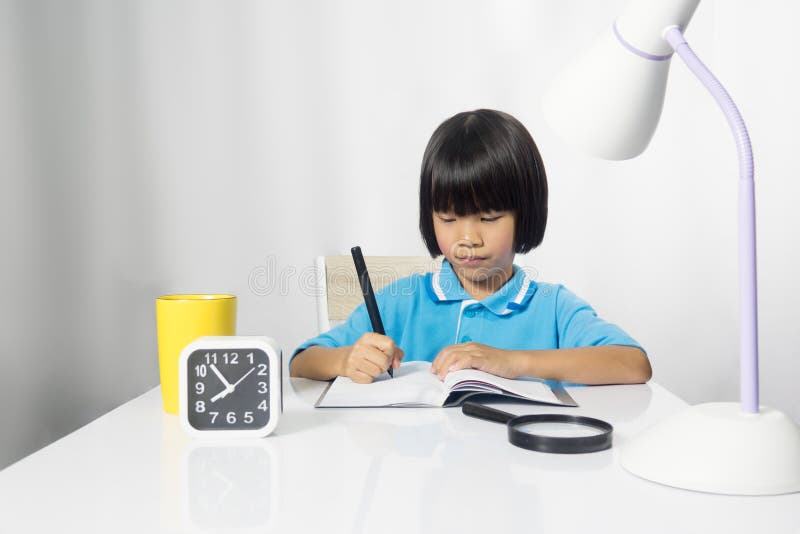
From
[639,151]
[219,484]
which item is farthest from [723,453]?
[219,484]

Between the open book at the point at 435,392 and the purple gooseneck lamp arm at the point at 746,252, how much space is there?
273 millimetres

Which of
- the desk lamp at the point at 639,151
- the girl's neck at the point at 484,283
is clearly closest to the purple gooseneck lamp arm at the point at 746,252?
the desk lamp at the point at 639,151

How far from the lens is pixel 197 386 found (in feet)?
2.27

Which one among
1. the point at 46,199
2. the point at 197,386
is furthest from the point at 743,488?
the point at 46,199

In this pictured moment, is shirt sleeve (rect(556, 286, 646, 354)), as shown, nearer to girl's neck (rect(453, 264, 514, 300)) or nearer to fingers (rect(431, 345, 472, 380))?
girl's neck (rect(453, 264, 514, 300))

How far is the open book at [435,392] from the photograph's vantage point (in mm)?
801

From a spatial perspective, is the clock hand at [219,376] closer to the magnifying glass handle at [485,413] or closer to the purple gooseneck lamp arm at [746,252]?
the magnifying glass handle at [485,413]

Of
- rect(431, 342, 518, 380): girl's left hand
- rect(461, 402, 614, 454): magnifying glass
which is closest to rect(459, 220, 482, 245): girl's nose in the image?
rect(431, 342, 518, 380): girl's left hand

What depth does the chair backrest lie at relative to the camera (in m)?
1.63

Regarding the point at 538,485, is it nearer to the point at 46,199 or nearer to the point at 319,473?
the point at 319,473

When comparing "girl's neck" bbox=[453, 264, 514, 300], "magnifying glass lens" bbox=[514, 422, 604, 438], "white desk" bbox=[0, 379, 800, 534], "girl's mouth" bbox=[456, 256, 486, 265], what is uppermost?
"girl's mouth" bbox=[456, 256, 486, 265]

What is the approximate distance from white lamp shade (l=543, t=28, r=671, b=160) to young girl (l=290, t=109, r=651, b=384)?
1.84ft

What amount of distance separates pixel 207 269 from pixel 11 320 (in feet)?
1.63

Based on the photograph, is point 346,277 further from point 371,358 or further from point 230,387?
point 230,387
